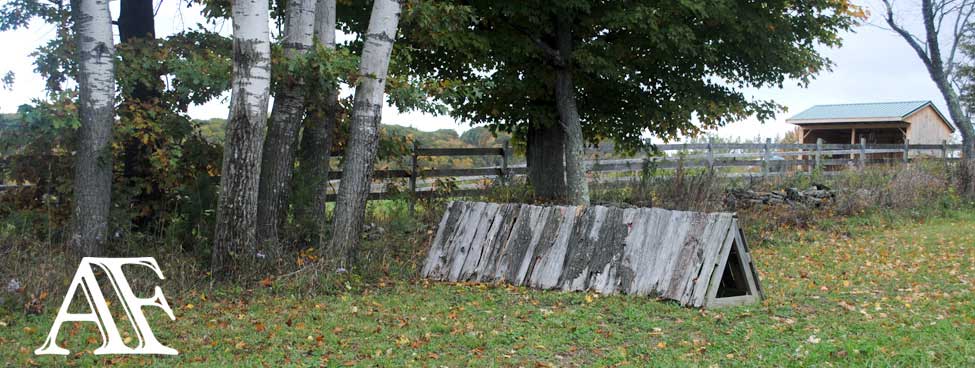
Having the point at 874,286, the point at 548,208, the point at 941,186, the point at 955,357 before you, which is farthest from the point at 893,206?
the point at 955,357

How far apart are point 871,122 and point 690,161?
17097 millimetres

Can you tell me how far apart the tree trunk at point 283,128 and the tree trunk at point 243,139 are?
1.37ft

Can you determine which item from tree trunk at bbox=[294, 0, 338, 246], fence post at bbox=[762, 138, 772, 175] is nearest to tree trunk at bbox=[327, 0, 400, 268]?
tree trunk at bbox=[294, 0, 338, 246]

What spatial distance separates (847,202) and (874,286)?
8.17 m

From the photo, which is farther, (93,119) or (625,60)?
(625,60)

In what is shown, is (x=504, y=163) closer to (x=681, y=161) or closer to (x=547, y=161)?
(x=547, y=161)

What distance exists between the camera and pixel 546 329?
6.79 meters

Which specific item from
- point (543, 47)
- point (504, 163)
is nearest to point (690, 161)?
point (504, 163)

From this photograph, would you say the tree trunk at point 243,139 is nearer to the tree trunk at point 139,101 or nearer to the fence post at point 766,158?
the tree trunk at point 139,101

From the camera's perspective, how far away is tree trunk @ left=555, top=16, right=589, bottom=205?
14.7m

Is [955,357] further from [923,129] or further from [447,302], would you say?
[923,129]

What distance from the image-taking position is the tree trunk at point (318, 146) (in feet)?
31.6

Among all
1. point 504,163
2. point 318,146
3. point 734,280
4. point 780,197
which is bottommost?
point 734,280

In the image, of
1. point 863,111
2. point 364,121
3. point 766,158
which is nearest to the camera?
point 364,121
